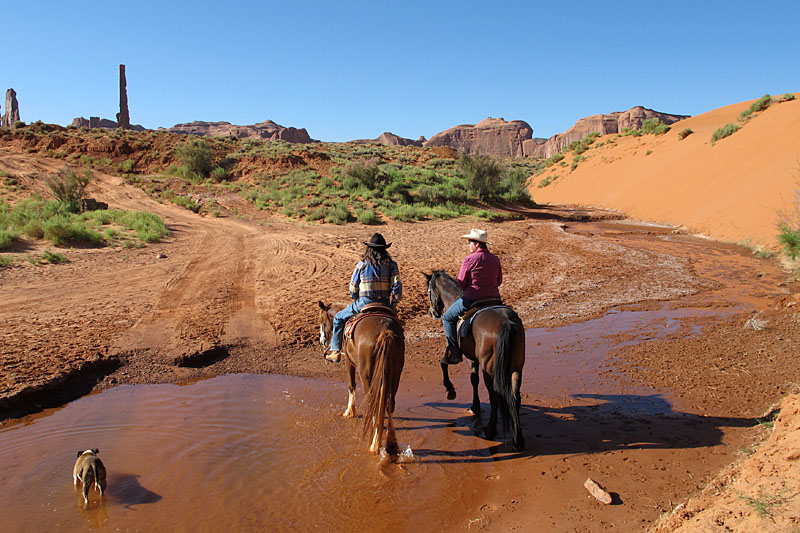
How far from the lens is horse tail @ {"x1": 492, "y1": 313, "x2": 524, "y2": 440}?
16.9 ft

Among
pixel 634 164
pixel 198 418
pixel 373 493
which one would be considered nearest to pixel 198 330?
pixel 198 418

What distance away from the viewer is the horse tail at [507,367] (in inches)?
203

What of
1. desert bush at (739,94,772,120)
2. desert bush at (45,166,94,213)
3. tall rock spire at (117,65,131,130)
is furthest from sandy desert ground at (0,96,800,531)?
tall rock spire at (117,65,131,130)

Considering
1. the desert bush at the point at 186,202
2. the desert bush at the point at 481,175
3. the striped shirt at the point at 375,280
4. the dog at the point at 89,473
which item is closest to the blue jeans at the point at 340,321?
the striped shirt at the point at 375,280

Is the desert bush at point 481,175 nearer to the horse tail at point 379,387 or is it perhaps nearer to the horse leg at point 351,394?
the horse leg at point 351,394

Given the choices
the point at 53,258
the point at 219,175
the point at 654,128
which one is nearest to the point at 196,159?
the point at 219,175

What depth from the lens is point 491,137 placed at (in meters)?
152

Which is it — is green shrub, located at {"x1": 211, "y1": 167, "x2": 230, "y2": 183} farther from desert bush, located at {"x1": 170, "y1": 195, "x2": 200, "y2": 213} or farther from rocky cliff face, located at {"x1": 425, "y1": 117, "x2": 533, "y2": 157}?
rocky cliff face, located at {"x1": 425, "y1": 117, "x2": 533, "y2": 157}

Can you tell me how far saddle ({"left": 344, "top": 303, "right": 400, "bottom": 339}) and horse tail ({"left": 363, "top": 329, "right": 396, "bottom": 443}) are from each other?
1.60 feet

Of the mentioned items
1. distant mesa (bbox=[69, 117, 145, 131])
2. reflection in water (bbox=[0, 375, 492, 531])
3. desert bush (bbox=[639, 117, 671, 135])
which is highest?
distant mesa (bbox=[69, 117, 145, 131])

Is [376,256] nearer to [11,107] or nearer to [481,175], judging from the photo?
[481,175]

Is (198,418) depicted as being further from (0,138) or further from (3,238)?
(0,138)

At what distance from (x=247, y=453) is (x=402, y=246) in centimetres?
1237

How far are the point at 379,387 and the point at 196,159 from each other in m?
34.3
